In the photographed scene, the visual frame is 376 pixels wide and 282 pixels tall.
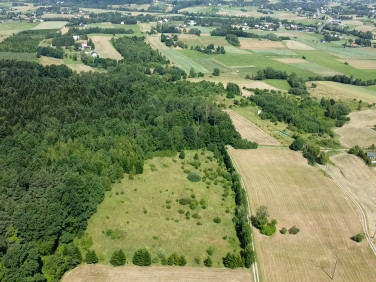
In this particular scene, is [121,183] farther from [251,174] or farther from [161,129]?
[251,174]

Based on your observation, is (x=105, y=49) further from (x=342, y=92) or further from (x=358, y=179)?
(x=358, y=179)

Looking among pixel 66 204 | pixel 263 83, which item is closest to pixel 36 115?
pixel 66 204

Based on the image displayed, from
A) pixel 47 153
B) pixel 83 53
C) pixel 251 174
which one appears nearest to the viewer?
pixel 47 153

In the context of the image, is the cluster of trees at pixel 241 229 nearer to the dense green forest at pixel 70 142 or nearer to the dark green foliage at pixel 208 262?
the dark green foliage at pixel 208 262

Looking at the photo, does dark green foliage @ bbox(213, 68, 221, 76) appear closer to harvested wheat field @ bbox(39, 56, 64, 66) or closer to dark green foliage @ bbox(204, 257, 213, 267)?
harvested wheat field @ bbox(39, 56, 64, 66)

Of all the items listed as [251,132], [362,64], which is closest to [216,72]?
[251,132]

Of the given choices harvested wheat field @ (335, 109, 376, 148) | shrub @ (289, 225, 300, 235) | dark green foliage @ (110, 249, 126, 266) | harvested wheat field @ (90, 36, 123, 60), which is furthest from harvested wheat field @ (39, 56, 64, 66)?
shrub @ (289, 225, 300, 235)
